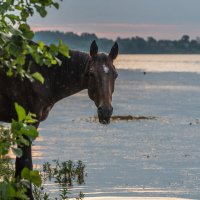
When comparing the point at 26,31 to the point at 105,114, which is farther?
the point at 105,114

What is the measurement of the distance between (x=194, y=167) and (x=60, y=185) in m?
8.38

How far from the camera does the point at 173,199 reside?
17.2m

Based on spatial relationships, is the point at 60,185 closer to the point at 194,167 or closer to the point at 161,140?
the point at 194,167

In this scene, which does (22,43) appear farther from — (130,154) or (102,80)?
(130,154)

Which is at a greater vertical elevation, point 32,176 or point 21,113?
point 21,113

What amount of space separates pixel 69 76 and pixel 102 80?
1257mm

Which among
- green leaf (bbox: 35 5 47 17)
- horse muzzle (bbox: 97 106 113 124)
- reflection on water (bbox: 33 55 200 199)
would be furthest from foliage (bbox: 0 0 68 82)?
reflection on water (bbox: 33 55 200 199)

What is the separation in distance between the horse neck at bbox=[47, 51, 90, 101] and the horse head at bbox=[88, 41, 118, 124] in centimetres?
53

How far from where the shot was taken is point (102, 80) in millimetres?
10828

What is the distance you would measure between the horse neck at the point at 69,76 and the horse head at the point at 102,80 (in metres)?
0.53

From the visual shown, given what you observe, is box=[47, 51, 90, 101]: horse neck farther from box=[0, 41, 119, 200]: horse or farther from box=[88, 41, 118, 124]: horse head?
box=[88, 41, 118, 124]: horse head

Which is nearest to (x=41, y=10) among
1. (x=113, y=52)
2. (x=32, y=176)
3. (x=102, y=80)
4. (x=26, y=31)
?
(x=26, y=31)

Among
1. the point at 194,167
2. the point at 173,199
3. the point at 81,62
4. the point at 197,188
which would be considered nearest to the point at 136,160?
the point at 194,167

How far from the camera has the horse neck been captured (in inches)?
467
